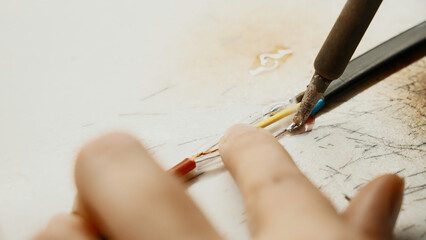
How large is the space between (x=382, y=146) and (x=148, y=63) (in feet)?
1.57

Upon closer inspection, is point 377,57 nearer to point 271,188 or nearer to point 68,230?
point 271,188

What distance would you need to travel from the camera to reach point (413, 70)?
0.81 meters

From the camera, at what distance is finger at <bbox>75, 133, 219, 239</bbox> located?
39 cm

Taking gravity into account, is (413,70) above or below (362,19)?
below

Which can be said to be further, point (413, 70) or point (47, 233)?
point (413, 70)

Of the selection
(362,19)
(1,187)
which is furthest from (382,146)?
(1,187)

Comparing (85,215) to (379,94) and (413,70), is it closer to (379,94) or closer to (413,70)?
(379,94)

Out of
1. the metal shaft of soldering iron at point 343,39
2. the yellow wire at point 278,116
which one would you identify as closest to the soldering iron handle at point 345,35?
the metal shaft of soldering iron at point 343,39

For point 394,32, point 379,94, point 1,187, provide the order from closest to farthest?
point 1,187 → point 379,94 → point 394,32

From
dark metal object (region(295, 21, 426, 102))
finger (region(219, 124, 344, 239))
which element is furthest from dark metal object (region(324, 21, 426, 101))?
finger (region(219, 124, 344, 239))

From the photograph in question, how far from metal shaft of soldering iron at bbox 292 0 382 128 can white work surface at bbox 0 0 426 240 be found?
129 millimetres

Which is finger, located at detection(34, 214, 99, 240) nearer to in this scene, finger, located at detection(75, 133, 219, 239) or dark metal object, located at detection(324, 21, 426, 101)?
finger, located at detection(75, 133, 219, 239)

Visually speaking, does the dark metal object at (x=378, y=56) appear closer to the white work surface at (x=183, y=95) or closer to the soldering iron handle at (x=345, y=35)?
the white work surface at (x=183, y=95)

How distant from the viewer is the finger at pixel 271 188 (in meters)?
0.43
